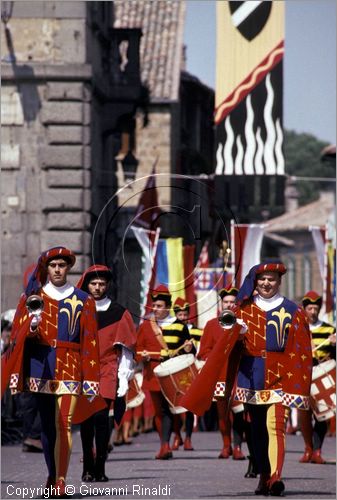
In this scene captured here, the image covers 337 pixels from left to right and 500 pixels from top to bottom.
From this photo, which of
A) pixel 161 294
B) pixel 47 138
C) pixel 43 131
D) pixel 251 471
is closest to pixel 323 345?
pixel 161 294

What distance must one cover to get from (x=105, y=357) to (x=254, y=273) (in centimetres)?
239

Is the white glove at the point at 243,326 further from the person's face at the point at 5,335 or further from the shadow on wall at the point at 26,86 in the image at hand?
the shadow on wall at the point at 26,86

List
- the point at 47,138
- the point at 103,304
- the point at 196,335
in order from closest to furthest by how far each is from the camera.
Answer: the point at 103,304 < the point at 196,335 < the point at 47,138

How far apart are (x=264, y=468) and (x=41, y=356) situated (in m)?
1.97

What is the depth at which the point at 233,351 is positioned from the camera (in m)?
14.4

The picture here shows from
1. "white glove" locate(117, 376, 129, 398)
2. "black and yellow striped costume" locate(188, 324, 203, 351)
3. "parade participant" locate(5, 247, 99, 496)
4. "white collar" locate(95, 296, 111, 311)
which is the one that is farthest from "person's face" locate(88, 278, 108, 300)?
"black and yellow striped costume" locate(188, 324, 203, 351)

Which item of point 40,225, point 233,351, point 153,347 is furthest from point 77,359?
point 40,225

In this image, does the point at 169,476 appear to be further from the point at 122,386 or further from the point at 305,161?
the point at 305,161

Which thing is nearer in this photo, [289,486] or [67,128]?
[289,486]

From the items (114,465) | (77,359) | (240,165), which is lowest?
(114,465)

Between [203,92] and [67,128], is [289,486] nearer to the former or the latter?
[67,128]

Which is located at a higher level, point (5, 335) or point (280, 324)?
point (280, 324)

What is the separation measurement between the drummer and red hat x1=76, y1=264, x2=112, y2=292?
160 inches

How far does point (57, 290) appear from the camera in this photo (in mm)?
13727
